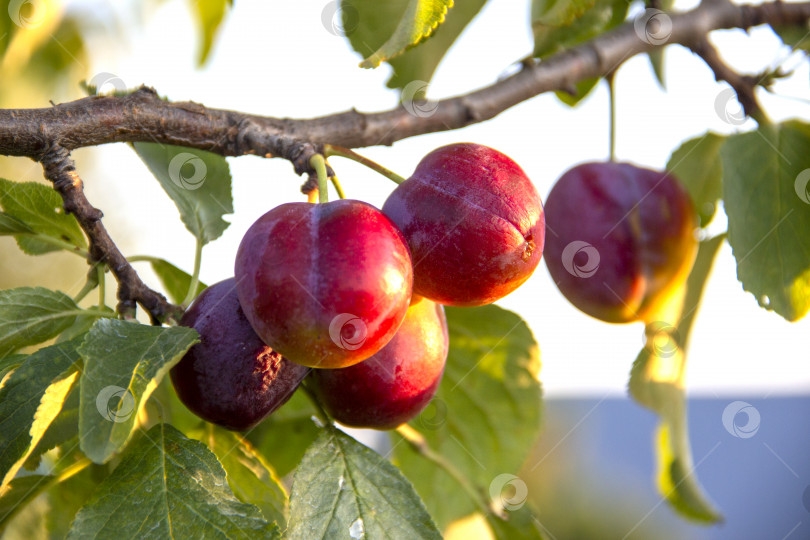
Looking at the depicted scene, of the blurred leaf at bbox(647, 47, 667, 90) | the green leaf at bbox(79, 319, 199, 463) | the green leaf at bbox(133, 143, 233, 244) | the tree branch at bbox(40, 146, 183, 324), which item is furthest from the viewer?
the blurred leaf at bbox(647, 47, 667, 90)

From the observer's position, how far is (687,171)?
33.0 inches

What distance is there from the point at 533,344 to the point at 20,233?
1.56 ft

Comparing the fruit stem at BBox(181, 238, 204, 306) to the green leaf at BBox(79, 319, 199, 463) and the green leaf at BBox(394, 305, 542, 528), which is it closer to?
the green leaf at BBox(79, 319, 199, 463)

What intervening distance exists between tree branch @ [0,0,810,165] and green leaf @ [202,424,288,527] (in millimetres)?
231

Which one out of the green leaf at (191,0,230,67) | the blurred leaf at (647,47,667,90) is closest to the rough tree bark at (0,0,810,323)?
the blurred leaf at (647,47,667,90)

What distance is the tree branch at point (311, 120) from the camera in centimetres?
47

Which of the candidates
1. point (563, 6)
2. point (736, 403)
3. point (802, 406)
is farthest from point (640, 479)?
point (563, 6)

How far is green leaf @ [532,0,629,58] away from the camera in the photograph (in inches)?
25.8

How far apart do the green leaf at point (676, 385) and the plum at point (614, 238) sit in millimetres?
86

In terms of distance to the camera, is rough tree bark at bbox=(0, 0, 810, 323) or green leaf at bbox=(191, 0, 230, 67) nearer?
rough tree bark at bbox=(0, 0, 810, 323)

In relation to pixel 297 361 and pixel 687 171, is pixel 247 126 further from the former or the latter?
pixel 687 171

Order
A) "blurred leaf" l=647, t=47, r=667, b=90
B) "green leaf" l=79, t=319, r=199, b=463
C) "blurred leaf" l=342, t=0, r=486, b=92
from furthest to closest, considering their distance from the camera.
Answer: "blurred leaf" l=647, t=47, r=667, b=90, "blurred leaf" l=342, t=0, r=486, b=92, "green leaf" l=79, t=319, r=199, b=463

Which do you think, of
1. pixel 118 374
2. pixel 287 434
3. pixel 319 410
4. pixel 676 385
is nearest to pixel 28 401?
pixel 118 374

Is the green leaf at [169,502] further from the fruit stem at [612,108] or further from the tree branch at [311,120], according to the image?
the fruit stem at [612,108]
